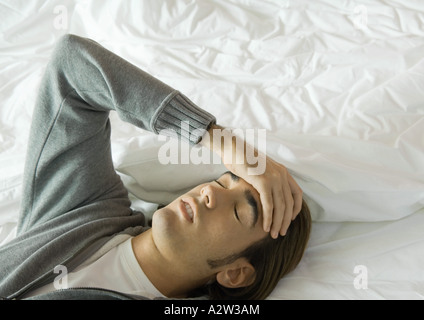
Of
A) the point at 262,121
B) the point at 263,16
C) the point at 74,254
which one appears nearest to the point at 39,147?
the point at 74,254

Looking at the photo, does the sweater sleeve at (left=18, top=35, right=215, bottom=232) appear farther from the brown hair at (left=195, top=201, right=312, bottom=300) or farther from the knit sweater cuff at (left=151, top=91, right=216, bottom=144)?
the brown hair at (left=195, top=201, right=312, bottom=300)

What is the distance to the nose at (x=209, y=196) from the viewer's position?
Result: 986 mm


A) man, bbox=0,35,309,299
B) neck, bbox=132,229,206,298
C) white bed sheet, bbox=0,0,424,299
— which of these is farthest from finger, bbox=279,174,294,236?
neck, bbox=132,229,206,298

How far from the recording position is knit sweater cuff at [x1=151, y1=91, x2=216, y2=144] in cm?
93

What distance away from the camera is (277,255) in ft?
3.45

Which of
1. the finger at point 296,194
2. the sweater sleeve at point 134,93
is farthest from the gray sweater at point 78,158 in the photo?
the finger at point 296,194

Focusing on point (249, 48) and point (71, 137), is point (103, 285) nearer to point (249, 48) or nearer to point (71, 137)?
point (71, 137)

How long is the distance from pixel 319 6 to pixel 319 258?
0.95 m

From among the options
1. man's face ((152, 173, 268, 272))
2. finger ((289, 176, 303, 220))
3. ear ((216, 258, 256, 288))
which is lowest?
ear ((216, 258, 256, 288))

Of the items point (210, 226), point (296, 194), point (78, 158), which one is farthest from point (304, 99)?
point (78, 158)

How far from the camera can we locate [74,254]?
1.05 metres

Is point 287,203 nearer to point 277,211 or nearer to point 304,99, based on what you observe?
point 277,211

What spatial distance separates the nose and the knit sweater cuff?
4.7 inches

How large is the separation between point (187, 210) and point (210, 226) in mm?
65
